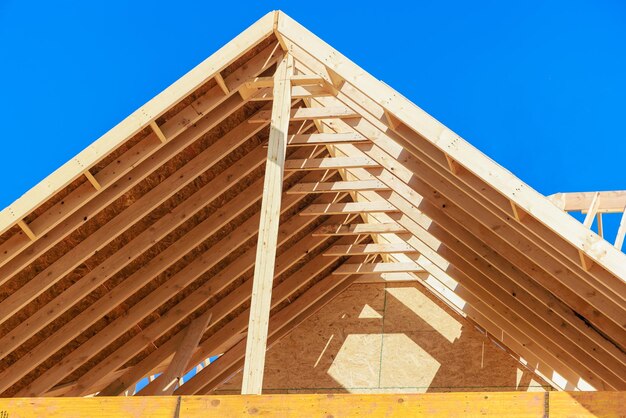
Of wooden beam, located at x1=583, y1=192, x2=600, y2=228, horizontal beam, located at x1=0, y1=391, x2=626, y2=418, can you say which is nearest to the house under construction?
horizontal beam, located at x1=0, y1=391, x2=626, y2=418

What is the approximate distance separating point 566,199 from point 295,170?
3.07 m

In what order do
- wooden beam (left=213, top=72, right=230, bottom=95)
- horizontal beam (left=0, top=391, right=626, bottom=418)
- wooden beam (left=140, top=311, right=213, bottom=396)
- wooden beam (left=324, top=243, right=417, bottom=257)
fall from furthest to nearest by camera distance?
wooden beam (left=324, top=243, right=417, bottom=257), wooden beam (left=140, top=311, right=213, bottom=396), wooden beam (left=213, top=72, right=230, bottom=95), horizontal beam (left=0, top=391, right=626, bottom=418)

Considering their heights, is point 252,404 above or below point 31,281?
below

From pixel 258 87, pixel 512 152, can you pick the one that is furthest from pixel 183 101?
pixel 512 152

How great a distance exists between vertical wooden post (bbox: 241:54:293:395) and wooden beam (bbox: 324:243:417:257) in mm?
4086

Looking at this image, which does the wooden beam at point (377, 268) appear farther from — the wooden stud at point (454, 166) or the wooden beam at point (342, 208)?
the wooden stud at point (454, 166)

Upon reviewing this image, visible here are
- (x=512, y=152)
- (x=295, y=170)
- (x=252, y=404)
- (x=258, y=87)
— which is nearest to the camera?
(x=252, y=404)

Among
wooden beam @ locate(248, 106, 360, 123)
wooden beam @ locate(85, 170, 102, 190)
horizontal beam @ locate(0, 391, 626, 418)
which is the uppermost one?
wooden beam @ locate(248, 106, 360, 123)

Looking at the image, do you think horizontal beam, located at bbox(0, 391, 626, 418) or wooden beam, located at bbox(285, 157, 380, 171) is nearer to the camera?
horizontal beam, located at bbox(0, 391, 626, 418)

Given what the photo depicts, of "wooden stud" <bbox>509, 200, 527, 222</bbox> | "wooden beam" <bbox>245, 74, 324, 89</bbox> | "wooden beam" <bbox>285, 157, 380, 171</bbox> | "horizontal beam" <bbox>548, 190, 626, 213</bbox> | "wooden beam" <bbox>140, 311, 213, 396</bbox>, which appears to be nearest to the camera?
"wooden stud" <bbox>509, 200, 527, 222</bbox>

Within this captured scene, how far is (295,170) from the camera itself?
386 inches

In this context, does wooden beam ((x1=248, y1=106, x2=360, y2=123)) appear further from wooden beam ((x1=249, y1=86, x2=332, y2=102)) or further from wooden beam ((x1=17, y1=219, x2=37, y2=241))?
wooden beam ((x1=17, y1=219, x2=37, y2=241))

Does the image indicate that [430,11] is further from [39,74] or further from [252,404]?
[252,404]

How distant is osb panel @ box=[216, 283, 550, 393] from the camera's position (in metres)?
12.8
